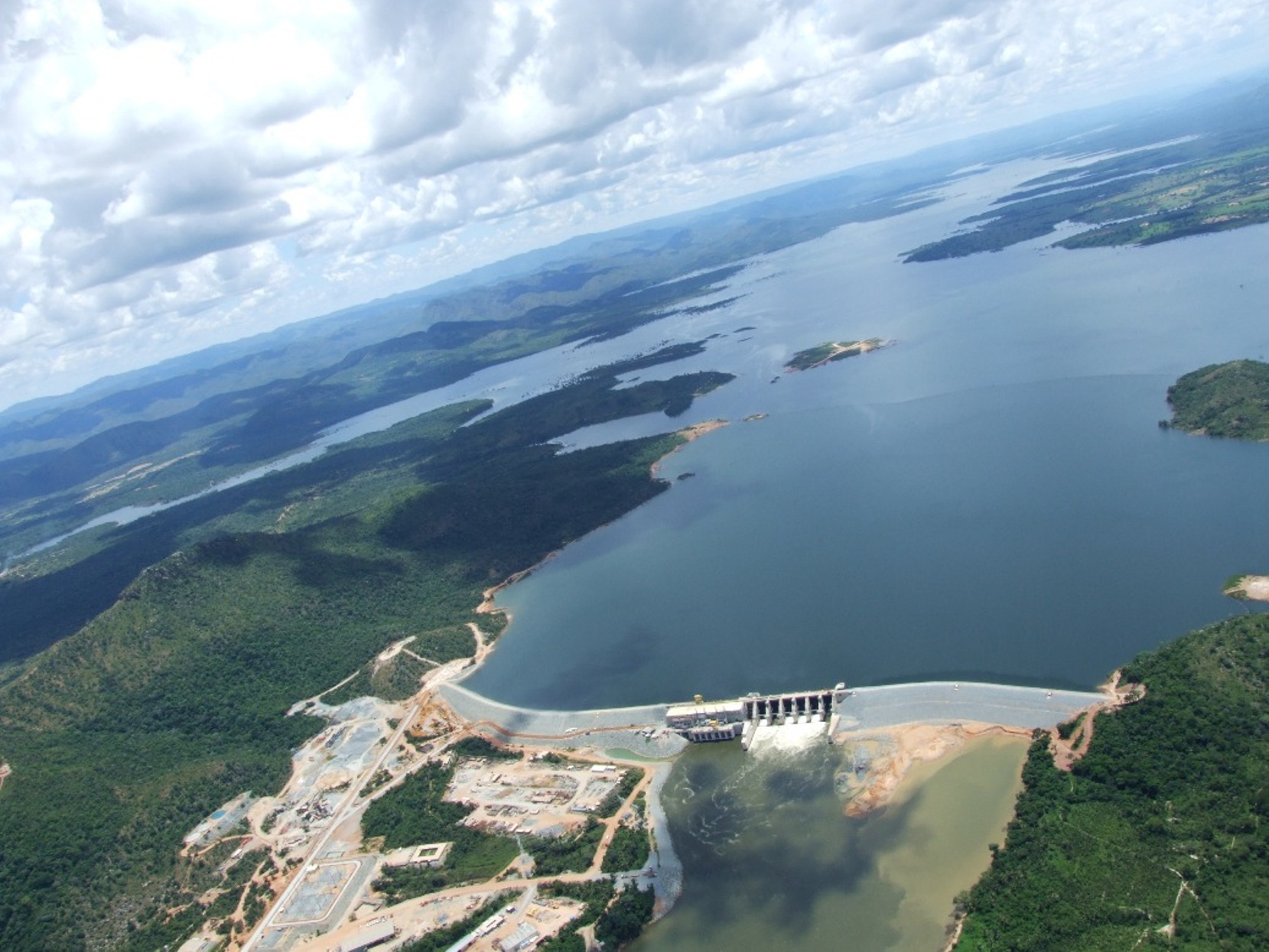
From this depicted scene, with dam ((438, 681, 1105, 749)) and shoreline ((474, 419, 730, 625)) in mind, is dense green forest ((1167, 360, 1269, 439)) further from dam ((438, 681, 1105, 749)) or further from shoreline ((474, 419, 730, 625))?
shoreline ((474, 419, 730, 625))

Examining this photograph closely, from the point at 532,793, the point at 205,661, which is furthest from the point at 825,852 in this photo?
the point at 205,661

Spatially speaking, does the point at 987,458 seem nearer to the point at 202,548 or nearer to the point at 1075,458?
the point at 1075,458

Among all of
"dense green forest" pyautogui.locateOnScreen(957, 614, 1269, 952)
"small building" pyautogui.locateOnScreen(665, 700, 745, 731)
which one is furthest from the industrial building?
"dense green forest" pyautogui.locateOnScreen(957, 614, 1269, 952)

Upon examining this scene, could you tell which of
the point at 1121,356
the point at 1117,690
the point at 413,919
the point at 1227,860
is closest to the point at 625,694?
the point at 413,919

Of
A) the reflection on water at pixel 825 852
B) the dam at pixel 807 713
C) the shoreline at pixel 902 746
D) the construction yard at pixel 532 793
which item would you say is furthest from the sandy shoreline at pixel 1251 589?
the construction yard at pixel 532 793

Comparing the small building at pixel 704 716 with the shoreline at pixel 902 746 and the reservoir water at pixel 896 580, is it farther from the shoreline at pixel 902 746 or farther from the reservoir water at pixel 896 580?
the shoreline at pixel 902 746
